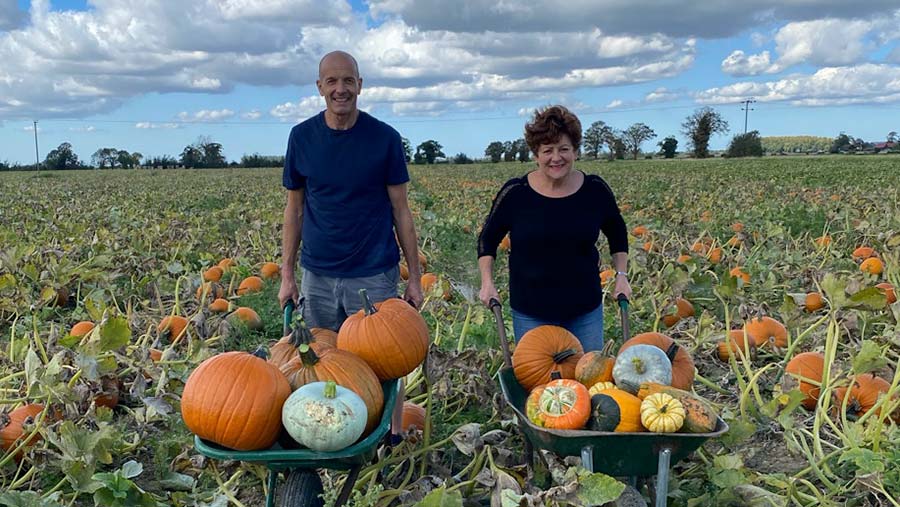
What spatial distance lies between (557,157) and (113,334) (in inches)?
90.2

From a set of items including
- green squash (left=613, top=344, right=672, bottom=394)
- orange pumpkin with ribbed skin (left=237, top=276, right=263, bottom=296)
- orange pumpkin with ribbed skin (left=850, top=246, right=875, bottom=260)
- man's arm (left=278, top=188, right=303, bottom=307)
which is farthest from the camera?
orange pumpkin with ribbed skin (left=850, top=246, right=875, bottom=260)

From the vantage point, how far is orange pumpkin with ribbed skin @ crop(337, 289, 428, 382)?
3301 millimetres

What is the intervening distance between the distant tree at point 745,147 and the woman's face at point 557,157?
8720 centimetres

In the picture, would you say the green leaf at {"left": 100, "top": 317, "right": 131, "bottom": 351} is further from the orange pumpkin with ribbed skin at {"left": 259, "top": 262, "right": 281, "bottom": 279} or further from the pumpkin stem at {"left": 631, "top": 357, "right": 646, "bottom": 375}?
the orange pumpkin with ribbed skin at {"left": 259, "top": 262, "right": 281, "bottom": 279}

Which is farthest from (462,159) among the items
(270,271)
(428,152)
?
(270,271)

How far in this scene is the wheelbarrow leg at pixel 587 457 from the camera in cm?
285

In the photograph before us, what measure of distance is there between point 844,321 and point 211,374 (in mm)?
4361

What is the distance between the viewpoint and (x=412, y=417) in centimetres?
427

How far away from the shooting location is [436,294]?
214 inches

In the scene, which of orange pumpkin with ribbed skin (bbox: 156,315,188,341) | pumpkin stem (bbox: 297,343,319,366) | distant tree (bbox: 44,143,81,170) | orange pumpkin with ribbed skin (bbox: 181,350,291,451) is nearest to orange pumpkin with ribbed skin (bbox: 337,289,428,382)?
pumpkin stem (bbox: 297,343,319,366)

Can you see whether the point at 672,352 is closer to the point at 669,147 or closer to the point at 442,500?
the point at 442,500

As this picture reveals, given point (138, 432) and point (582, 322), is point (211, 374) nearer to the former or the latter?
point (138, 432)

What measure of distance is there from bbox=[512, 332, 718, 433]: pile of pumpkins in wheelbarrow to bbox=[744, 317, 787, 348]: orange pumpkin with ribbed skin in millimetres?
2069

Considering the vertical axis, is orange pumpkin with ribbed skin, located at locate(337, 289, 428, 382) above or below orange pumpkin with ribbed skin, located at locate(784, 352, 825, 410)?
above
